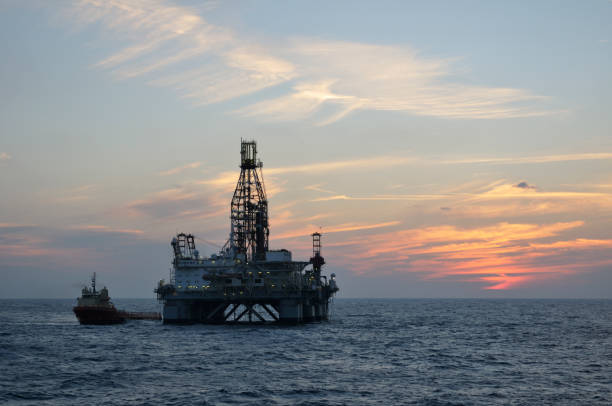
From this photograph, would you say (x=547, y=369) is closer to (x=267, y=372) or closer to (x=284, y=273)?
(x=267, y=372)

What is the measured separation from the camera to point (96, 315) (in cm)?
12356

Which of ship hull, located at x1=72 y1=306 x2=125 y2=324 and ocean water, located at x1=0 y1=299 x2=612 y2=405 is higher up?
ship hull, located at x1=72 y1=306 x2=125 y2=324

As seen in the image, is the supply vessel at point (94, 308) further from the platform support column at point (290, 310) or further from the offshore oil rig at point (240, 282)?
the platform support column at point (290, 310)

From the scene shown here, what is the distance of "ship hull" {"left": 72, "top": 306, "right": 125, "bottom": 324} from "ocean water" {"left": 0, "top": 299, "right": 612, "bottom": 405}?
1727 cm

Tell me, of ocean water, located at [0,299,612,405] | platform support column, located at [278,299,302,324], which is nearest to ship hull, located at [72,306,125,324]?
ocean water, located at [0,299,612,405]

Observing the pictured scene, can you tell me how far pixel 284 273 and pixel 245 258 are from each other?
9.50 meters

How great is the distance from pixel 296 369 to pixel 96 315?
7082 cm

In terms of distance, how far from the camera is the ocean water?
164ft

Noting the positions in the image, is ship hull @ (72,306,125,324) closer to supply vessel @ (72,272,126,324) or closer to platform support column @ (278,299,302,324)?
supply vessel @ (72,272,126,324)

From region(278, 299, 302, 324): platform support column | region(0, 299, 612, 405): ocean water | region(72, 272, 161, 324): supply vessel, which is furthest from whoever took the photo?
region(72, 272, 161, 324): supply vessel

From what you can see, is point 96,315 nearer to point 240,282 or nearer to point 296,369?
point 240,282

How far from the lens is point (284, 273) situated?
115m

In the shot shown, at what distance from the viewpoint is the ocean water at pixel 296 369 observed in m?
50.0

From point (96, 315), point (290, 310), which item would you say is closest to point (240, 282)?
point (290, 310)
